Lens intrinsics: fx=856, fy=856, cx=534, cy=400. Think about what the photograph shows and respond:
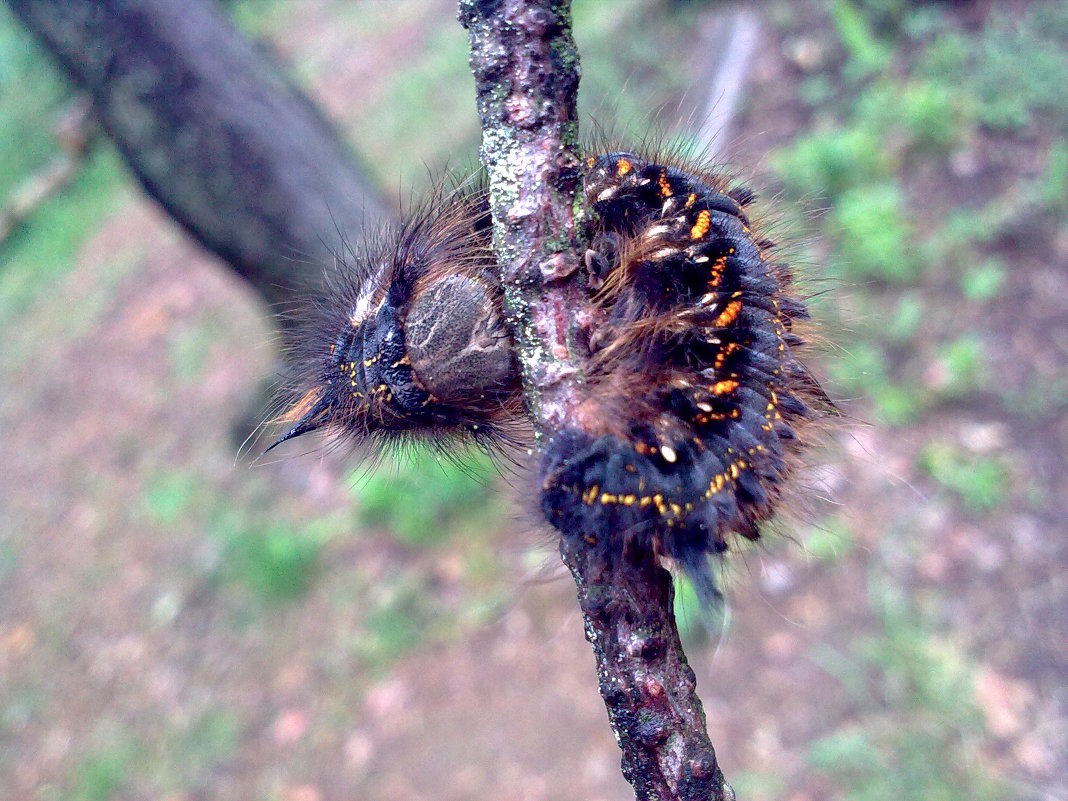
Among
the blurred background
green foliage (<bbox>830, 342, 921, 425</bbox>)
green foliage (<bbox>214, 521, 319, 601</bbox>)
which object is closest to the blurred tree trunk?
the blurred background

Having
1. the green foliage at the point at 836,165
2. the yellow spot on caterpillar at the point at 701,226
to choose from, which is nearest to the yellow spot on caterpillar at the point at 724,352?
the yellow spot on caterpillar at the point at 701,226

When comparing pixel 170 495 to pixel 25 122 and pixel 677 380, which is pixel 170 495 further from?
pixel 25 122

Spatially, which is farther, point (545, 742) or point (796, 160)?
point (796, 160)


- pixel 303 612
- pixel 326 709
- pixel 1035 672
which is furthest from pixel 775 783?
pixel 303 612

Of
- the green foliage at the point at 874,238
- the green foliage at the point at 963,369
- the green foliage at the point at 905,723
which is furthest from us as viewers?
the green foliage at the point at 874,238

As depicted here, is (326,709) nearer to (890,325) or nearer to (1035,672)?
(1035,672)

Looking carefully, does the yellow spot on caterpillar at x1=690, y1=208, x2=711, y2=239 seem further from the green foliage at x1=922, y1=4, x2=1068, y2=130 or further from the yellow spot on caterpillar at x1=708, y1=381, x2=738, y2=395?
the green foliage at x1=922, y1=4, x2=1068, y2=130

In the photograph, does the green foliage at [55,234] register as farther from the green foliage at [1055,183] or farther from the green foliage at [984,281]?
the green foliage at [1055,183]

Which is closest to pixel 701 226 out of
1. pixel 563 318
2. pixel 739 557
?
pixel 563 318
